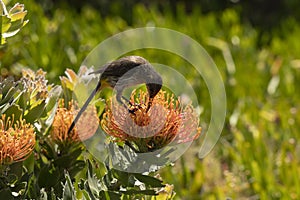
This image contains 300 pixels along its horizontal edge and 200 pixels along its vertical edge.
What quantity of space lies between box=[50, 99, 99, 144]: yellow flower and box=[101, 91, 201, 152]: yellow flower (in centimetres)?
18

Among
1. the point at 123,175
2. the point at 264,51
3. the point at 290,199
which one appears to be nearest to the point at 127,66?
the point at 123,175

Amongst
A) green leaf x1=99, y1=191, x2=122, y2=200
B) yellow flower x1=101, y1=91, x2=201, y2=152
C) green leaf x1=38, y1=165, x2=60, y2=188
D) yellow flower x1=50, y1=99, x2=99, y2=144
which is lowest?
green leaf x1=38, y1=165, x2=60, y2=188

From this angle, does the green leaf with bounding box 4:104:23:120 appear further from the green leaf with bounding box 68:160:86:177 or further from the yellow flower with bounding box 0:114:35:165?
the green leaf with bounding box 68:160:86:177

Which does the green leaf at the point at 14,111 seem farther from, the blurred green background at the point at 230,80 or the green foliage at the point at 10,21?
the blurred green background at the point at 230,80

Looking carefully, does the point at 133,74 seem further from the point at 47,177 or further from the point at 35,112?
the point at 47,177

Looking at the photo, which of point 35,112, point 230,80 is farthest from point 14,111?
point 230,80

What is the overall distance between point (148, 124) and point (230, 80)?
6.46 feet

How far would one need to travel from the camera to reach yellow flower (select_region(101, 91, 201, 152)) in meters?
1.15

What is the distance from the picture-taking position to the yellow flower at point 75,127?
1.35 metres

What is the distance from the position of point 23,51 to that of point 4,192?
143 cm

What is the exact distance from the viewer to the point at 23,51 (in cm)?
255

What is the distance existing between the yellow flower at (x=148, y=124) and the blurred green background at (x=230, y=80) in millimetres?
858

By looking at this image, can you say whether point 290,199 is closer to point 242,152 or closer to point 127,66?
point 242,152

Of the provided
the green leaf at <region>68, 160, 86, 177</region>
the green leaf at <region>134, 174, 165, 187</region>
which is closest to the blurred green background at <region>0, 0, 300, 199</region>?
the green leaf at <region>68, 160, 86, 177</region>
